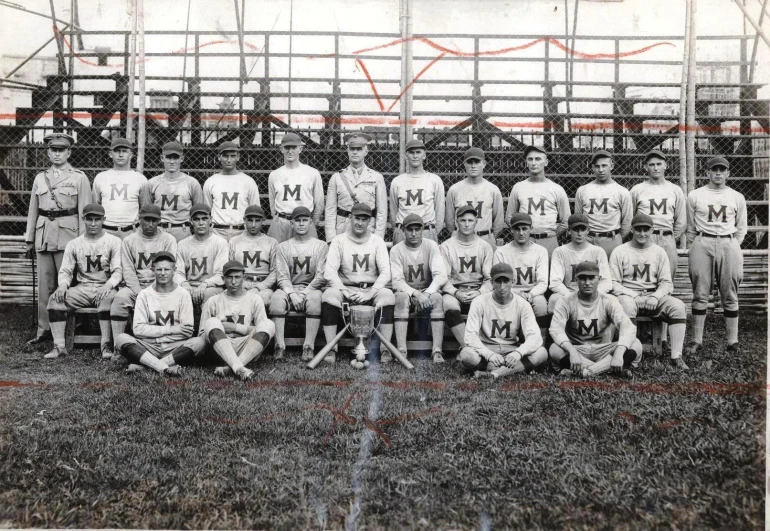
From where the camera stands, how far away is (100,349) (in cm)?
608

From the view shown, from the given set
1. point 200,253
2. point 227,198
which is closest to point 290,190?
point 227,198

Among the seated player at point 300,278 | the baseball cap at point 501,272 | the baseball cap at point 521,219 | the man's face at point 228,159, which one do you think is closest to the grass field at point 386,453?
the baseball cap at point 501,272

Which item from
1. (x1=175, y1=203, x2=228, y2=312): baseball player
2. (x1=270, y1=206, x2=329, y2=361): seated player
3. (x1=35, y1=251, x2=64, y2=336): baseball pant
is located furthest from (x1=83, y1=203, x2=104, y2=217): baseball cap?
(x1=270, y1=206, x2=329, y2=361): seated player

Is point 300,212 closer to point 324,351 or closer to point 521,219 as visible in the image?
point 324,351

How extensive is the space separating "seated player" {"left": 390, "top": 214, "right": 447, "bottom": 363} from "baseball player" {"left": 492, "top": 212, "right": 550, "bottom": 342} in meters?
0.64

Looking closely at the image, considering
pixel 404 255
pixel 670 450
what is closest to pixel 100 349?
pixel 404 255

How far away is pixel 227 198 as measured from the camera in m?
6.47

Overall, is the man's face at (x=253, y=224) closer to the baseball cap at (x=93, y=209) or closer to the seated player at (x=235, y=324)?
the seated player at (x=235, y=324)

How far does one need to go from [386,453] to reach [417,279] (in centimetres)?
268

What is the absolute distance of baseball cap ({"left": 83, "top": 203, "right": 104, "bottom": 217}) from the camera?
6.04 metres

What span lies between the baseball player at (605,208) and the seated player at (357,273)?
2.16 metres

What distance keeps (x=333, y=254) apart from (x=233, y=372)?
60.5 inches

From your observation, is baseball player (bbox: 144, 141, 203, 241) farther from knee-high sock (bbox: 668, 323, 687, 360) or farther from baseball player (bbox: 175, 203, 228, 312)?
knee-high sock (bbox: 668, 323, 687, 360)

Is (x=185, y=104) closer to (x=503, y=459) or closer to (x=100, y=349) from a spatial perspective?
(x=100, y=349)
